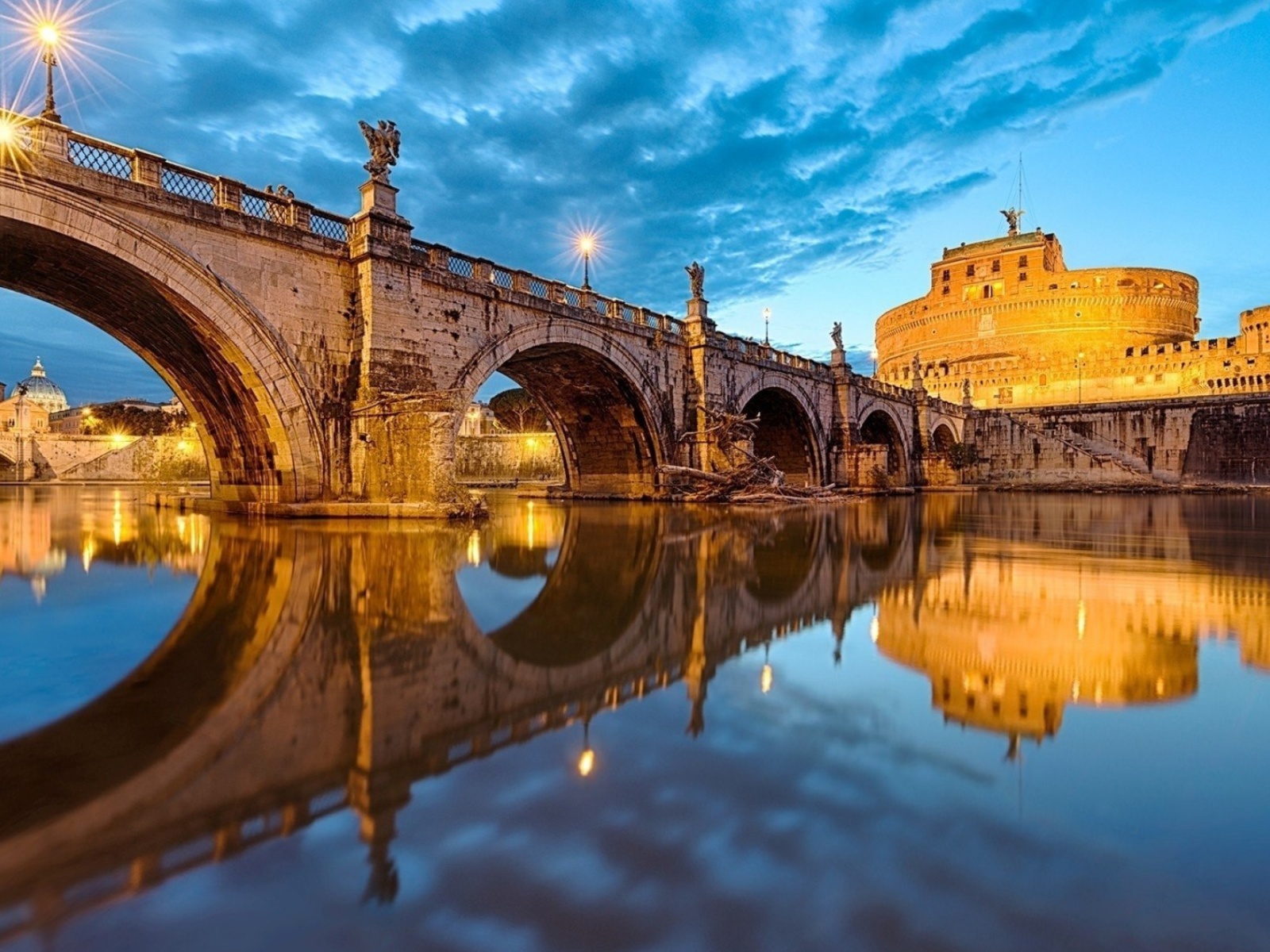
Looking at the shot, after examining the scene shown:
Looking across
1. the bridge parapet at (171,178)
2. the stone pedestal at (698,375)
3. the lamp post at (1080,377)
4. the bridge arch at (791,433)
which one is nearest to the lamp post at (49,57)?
the bridge parapet at (171,178)

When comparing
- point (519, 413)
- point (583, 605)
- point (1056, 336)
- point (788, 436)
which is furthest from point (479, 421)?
point (583, 605)

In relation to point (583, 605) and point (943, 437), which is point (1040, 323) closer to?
point (943, 437)

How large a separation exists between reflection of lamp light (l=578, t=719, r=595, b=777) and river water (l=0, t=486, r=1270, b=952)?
1 centimetres

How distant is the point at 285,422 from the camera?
45.9 feet

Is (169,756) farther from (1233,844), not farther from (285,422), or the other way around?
(285,422)

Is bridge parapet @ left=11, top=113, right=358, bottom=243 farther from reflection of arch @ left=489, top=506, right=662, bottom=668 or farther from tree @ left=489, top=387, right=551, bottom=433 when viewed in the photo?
tree @ left=489, top=387, right=551, bottom=433

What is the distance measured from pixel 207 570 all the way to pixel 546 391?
17335 millimetres

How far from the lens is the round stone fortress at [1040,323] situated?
6038 centimetres

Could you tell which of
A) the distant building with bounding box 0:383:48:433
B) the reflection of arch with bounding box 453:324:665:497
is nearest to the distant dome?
the distant building with bounding box 0:383:48:433

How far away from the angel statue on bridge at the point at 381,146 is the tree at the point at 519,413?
132 ft

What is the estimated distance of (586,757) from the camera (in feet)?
9.36

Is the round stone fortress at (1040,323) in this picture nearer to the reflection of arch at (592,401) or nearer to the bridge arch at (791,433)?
the bridge arch at (791,433)

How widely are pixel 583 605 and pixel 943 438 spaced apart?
46.6m

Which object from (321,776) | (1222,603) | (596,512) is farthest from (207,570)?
(596,512)
